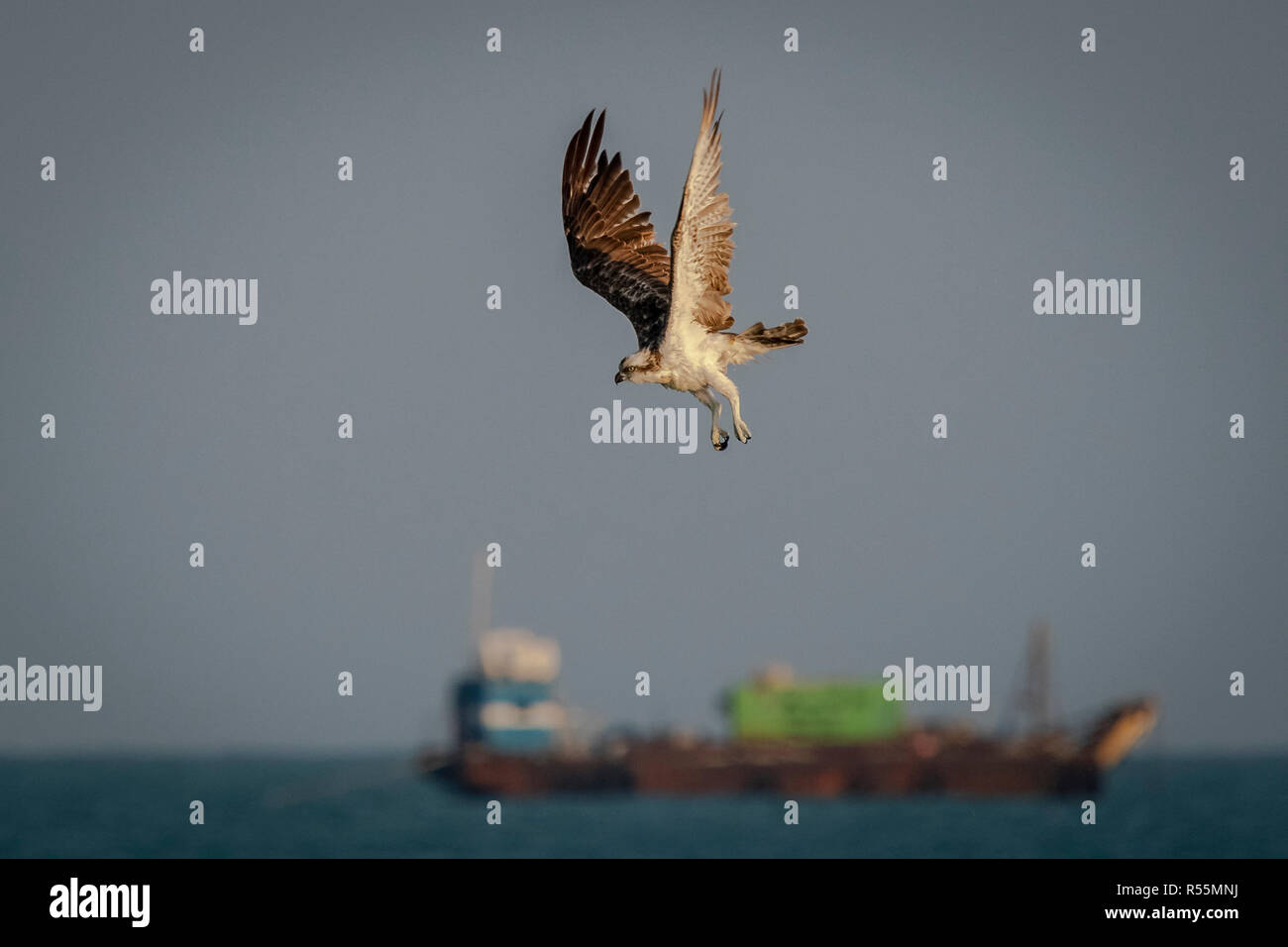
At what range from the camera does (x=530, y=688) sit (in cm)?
8388

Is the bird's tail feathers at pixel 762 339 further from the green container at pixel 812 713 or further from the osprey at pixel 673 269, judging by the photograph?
the green container at pixel 812 713

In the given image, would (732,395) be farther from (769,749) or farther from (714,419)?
(769,749)

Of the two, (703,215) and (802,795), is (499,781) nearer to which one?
(802,795)

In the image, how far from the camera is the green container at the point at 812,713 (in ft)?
266

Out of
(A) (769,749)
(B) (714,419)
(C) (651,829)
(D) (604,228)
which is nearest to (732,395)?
(B) (714,419)

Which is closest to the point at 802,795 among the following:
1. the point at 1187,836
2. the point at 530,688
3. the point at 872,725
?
the point at 872,725

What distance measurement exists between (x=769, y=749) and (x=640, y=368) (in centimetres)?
6311

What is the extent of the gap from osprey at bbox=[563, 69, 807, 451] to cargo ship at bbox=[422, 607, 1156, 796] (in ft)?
200

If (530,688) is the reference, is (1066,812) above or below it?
below

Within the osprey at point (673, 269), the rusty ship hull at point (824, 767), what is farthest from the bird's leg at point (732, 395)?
the rusty ship hull at point (824, 767)

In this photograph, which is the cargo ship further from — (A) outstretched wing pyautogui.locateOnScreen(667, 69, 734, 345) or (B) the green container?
(A) outstretched wing pyautogui.locateOnScreen(667, 69, 734, 345)
